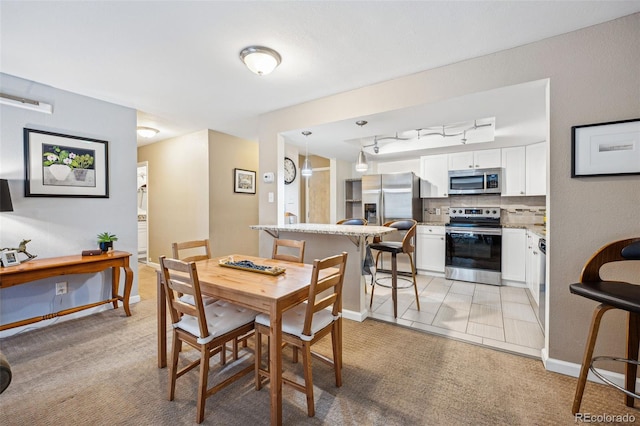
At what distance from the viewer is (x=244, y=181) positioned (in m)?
5.07

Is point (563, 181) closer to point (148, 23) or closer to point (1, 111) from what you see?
point (148, 23)

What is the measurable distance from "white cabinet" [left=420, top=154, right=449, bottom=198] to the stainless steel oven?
637mm

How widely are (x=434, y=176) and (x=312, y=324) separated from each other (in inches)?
164

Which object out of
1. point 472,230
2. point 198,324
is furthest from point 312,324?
point 472,230

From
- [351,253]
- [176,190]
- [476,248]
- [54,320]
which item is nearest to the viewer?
[54,320]

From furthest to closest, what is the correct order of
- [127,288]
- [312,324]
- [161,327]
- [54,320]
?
[127,288] < [54,320] < [161,327] < [312,324]

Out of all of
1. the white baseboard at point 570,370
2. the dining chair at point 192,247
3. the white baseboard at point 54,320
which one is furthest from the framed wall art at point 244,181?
the white baseboard at point 570,370

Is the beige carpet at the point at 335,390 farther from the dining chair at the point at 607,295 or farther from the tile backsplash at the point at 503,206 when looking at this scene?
the tile backsplash at the point at 503,206

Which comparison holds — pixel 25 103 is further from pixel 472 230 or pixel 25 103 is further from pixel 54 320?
pixel 472 230

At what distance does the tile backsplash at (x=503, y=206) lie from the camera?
452 cm

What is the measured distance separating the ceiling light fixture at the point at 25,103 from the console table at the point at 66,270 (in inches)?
57.4

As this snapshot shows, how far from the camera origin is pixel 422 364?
6.97 ft

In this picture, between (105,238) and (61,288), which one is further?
(105,238)

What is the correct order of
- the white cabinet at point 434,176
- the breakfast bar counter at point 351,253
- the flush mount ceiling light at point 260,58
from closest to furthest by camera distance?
1. the flush mount ceiling light at point 260,58
2. the breakfast bar counter at point 351,253
3. the white cabinet at point 434,176
